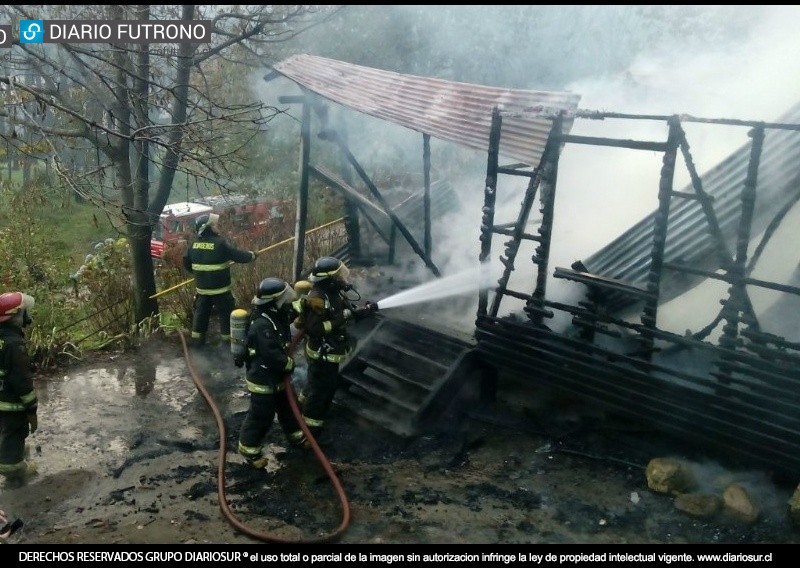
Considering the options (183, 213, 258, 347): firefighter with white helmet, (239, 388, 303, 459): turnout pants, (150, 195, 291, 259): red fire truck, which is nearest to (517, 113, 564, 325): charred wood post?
(239, 388, 303, 459): turnout pants

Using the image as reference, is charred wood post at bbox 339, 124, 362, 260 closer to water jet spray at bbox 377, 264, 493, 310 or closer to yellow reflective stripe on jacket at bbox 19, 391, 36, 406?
water jet spray at bbox 377, 264, 493, 310

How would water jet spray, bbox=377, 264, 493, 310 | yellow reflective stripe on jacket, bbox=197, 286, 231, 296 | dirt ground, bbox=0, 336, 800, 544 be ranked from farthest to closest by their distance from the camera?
yellow reflective stripe on jacket, bbox=197, 286, 231, 296
water jet spray, bbox=377, 264, 493, 310
dirt ground, bbox=0, 336, 800, 544

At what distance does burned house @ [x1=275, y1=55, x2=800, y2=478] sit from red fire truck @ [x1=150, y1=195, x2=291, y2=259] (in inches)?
238

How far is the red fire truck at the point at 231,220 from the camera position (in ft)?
43.3

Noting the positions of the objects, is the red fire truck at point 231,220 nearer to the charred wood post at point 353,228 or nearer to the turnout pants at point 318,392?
the charred wood post at point 353,228

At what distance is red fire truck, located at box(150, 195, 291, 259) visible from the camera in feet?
43.3

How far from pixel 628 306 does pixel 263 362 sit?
143 inches

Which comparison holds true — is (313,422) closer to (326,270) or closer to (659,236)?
(326,270)

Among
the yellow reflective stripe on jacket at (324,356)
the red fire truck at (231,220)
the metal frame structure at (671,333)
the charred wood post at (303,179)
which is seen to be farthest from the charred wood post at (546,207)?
the red fire truck at (231,220)

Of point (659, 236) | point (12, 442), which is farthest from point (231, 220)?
point (659, 236)

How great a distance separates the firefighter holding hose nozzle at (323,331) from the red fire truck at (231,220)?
279 inches

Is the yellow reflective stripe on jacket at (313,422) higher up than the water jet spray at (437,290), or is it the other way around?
the water jet spray at (437,290)

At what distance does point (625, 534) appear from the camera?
4.68m
